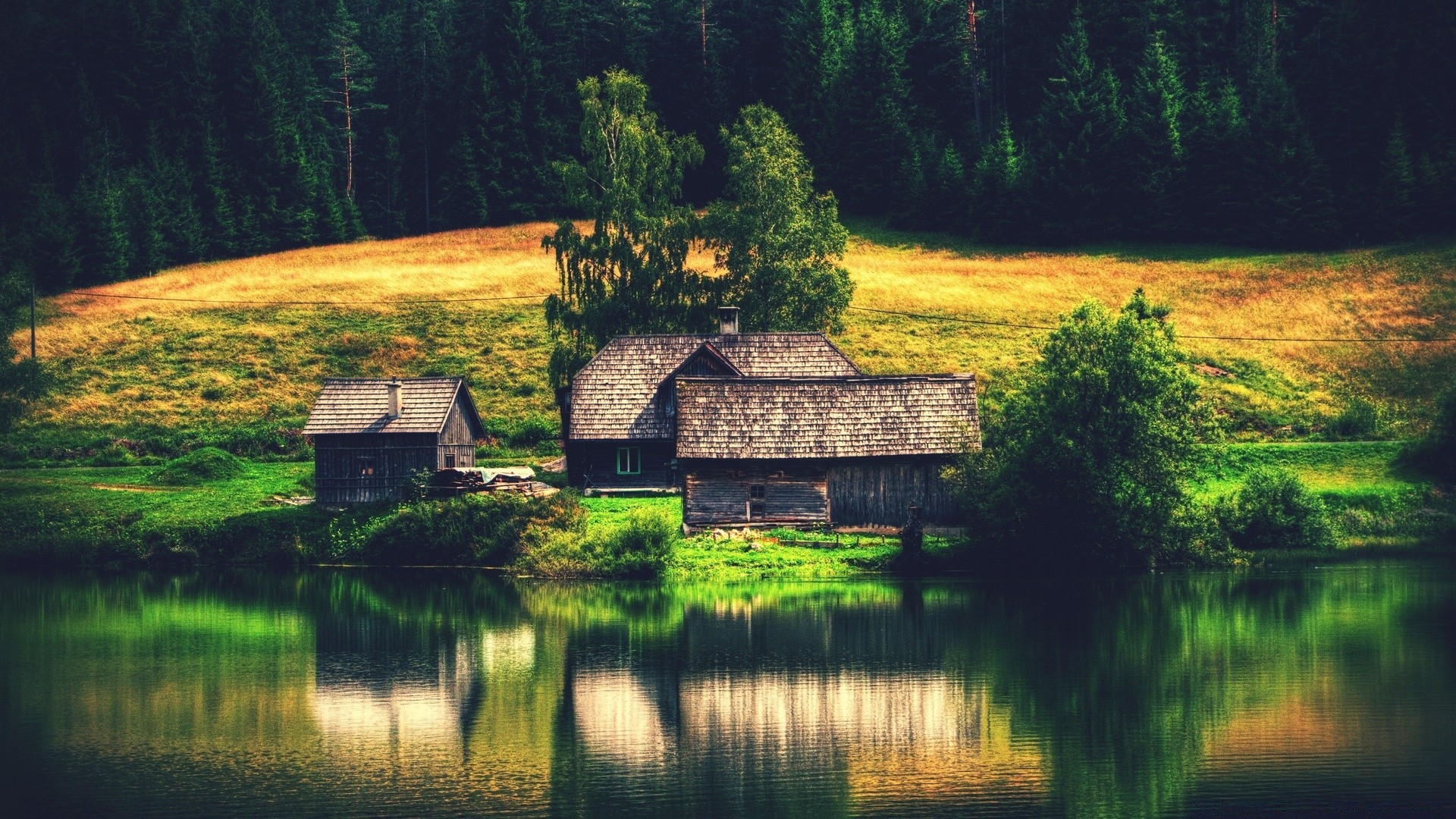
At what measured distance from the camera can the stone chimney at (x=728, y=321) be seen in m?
56.2

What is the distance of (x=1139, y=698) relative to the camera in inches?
1049

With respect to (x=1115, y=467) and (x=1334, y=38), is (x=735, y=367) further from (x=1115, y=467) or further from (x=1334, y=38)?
(x=1334, y=38)

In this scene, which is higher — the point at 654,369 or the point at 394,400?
the point at 654,369

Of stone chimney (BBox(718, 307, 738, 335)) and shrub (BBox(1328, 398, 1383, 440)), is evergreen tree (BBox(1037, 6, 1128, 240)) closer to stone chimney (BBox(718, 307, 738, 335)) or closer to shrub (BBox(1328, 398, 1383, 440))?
shrub (BBox(1328, 398, 1383, 440))

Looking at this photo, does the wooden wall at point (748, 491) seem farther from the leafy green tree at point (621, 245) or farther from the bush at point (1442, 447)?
the bush at point (1442, 447)

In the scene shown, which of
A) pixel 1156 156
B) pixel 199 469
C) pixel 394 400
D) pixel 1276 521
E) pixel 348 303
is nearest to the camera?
pixel 1276 521

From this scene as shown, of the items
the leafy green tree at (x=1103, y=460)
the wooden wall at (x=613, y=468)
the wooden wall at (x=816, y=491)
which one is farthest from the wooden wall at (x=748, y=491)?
the leafy green tree at (x=1103, y=460)

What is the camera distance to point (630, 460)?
5288cm

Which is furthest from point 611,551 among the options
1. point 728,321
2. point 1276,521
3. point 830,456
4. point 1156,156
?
point 1156,156

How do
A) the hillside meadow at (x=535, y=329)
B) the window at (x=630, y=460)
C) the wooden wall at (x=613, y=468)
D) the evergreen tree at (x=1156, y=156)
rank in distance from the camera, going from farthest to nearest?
1. the evergreen tree at (x=1156, y=156)
2. the hillside meadow at (x=535, y=329)
3. the window at (x=630, y=460)
4. the wooden wall at (x=613, y=468)

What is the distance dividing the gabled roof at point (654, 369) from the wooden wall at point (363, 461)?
5.74 metres

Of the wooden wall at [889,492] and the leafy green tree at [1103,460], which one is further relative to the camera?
the wooden wall at [889,492]

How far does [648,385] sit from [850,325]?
21723 millimetres

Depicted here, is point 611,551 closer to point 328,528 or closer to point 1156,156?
point 328,528
